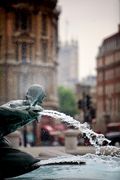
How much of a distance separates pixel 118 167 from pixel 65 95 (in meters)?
113

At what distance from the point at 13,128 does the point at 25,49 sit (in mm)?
55548

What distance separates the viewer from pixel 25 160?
33.0 feet

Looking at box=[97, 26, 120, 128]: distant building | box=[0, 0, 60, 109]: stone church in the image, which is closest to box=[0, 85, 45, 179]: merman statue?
box=[0, 0, 60, 109]: stone church

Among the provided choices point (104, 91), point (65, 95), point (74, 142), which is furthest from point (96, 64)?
point (74, 142)

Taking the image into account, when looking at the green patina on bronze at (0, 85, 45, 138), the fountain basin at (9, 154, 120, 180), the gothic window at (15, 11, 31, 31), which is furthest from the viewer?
the gothic window at (15, 11, 31, 31)

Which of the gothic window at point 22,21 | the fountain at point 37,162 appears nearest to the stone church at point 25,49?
the gothic window at point 22,21

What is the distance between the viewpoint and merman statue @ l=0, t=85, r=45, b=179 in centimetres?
985

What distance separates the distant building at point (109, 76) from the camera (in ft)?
301

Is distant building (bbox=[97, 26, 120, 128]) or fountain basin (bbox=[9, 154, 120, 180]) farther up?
distant building (bbox=[97, 26, 120, 128])

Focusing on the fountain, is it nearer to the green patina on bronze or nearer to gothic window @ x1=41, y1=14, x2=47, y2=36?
the green patina on bronze

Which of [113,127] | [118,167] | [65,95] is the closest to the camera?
[118,167]

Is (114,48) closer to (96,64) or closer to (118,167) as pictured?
(96,64)

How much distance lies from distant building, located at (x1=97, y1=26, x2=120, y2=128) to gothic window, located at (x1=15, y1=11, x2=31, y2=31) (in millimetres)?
27420

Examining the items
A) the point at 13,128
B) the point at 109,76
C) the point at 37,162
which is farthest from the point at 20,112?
the point at 109,76
